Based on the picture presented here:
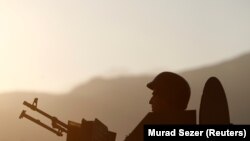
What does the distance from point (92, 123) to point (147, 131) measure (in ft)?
0.92

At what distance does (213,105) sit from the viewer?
186 centimetres

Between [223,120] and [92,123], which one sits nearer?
[92,123]

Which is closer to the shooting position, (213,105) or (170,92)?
(213,105)

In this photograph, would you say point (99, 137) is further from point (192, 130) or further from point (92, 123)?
point (192, 130)

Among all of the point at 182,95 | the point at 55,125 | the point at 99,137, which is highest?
the point at 182,95

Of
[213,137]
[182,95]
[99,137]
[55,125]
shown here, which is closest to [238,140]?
[213,137]

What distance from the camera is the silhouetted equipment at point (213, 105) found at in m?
1.85

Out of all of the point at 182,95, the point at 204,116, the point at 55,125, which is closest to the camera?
the point at 204,116

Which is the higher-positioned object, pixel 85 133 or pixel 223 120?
pixel 223 120

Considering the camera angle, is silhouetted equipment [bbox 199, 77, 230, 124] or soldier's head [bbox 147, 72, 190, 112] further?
soldier's head [bbox 147, 72, 190, 112]

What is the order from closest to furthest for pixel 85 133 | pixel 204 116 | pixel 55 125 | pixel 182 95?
pixel 85 133 → pixel 204 116 → pixel 182 95 → pixel 55 125

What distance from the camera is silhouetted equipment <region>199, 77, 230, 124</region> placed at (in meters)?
1.85

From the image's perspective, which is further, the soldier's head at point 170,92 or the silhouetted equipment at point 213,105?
the soldier's head at point 170,92

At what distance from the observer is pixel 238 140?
70.1 inches
